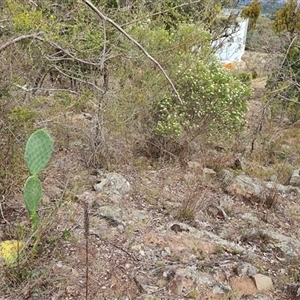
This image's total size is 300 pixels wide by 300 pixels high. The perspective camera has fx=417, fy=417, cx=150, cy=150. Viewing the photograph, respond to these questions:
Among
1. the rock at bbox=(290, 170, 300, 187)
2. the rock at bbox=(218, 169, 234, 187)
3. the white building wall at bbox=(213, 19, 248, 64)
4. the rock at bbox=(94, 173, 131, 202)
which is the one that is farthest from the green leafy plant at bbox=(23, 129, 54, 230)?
the white building wall at bbox=(213, 19, 248, 64)

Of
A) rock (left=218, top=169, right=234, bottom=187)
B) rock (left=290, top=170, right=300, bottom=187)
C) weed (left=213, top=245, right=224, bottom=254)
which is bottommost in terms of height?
rock (left=290, top=170, right=300, bottom=187)

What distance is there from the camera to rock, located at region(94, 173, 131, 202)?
408 centimetres

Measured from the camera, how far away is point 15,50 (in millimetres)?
3924

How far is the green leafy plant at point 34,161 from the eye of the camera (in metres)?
2.57

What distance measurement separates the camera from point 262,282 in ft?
9.70

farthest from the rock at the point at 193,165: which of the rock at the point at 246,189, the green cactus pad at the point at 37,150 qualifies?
the green cactus pad at the point at 37,150

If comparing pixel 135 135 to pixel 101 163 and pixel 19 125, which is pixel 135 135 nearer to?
pixel 101 163

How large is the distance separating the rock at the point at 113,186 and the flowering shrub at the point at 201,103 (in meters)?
1.07

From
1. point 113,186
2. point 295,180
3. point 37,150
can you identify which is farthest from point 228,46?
point 37,150

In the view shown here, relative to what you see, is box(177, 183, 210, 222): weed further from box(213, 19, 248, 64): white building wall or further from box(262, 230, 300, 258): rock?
box(213, 19, 248, 64): white building wall

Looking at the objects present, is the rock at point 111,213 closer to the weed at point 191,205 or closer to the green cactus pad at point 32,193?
the weed at point 191,205

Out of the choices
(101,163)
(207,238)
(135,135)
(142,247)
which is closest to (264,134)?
(135,135)

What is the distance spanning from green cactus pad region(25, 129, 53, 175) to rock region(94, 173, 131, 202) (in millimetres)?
1425

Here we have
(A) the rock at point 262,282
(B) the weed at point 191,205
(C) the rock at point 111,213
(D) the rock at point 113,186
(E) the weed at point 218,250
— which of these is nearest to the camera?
(A) the rock at point 262,282
